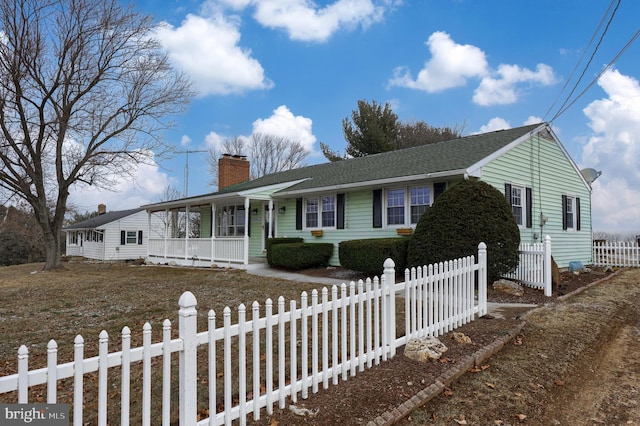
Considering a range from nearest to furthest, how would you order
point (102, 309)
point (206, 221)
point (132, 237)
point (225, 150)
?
point (102, 309) < point (206, 221) < point (132, 237) < point (225, 150)

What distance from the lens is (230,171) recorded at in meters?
23.8

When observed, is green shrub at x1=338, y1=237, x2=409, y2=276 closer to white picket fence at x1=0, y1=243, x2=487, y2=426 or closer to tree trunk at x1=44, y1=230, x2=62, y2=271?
white picket fence at x1=0, y1=243, x2=487, y2=426

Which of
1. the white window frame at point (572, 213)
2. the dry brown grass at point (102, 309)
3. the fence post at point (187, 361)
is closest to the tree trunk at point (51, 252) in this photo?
the dry brown grass at point (102, 309)

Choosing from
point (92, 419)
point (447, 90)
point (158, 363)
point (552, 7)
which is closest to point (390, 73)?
point (447, 90)

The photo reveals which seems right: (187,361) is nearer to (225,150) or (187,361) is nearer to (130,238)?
(130,238)

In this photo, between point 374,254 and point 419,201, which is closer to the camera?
point 374,254

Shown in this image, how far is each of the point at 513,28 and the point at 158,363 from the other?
1277 cm

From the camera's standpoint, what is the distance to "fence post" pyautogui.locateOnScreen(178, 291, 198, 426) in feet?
8.70

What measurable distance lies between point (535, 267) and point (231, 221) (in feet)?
42.3

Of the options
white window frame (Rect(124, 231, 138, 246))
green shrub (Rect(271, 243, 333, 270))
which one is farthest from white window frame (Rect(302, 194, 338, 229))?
white window frame (Rect(124, 231, 138, 246))

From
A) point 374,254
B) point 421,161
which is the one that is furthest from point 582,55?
point 374,254

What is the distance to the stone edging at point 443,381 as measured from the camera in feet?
10.3

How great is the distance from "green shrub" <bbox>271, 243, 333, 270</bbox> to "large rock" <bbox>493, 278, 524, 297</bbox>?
20.1 ft

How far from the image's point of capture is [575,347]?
512 centimetres
